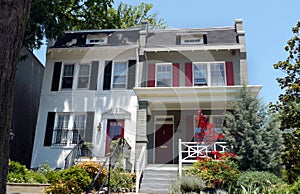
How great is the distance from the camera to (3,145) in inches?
84.6

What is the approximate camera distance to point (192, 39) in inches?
591

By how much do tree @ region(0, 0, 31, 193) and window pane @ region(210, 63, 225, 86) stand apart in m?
12.3

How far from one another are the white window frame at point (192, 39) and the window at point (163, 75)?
1.75 meters

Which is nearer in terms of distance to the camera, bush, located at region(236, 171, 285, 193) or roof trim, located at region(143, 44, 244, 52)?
bush, located at region(236, 171, 285, 193)

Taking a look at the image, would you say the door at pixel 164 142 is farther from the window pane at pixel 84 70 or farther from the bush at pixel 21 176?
the bush at pixel 21 176

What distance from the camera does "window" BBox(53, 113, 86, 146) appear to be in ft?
44.1

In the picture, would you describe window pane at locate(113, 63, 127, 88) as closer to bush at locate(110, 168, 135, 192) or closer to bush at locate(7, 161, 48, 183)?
bush at locate(110, 168, 135, 192)

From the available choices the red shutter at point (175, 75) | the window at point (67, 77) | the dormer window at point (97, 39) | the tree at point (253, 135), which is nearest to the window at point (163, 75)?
the red shutter at point (175, 75)

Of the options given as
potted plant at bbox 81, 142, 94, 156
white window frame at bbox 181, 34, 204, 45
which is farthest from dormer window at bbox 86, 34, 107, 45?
potted plant at bbox 81, 142, 94, 156

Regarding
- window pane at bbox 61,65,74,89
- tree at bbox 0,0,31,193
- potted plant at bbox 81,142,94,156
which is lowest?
potted plant at bbox 81,142,94,156

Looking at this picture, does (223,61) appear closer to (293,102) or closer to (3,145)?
(293,102)

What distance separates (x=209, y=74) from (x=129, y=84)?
13.6ft

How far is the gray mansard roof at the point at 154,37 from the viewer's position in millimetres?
14790

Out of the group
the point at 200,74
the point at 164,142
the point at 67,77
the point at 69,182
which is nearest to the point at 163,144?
the point at 164,142
